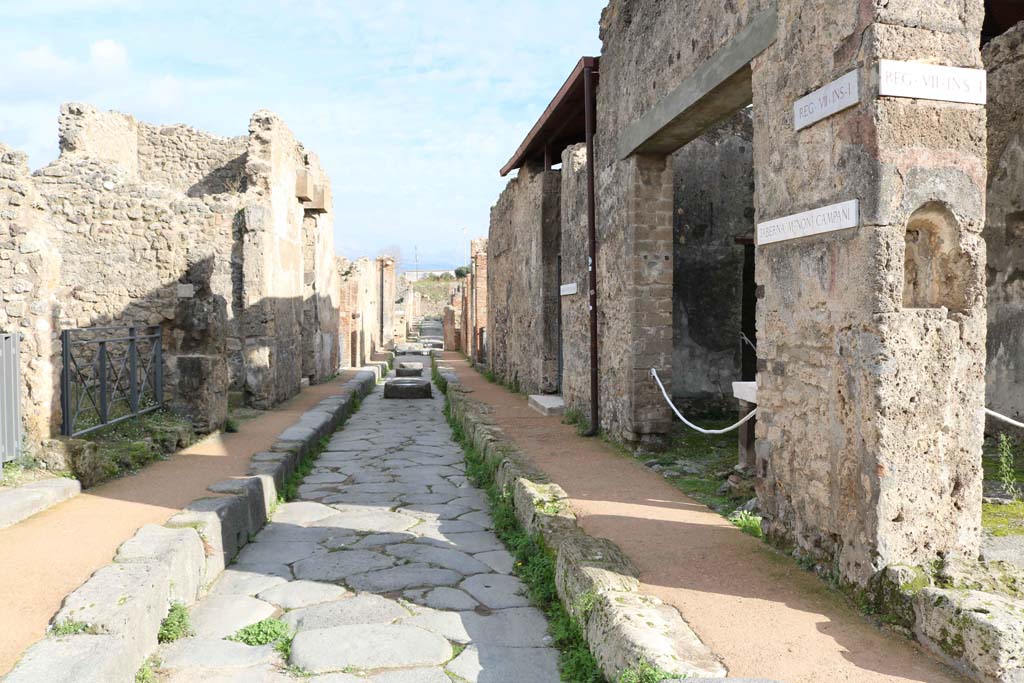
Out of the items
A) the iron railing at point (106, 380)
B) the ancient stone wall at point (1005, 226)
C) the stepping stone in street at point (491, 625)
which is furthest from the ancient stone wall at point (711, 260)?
the iron railing at point (106, 380)

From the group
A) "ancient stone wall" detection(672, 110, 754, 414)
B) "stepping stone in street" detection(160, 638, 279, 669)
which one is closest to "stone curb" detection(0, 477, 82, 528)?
"stepping stone in street" detection(160, 638, 279, 669)

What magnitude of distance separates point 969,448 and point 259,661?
2922 millimetres

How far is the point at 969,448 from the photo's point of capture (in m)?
3.11

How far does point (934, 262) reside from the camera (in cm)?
317

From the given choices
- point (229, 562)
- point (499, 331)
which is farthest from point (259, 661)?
point (499, 331)

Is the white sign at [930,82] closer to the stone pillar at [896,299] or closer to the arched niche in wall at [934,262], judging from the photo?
the stone pillar at [896,299]

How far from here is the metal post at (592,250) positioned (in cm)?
743

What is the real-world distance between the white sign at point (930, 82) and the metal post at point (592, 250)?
4474 mm

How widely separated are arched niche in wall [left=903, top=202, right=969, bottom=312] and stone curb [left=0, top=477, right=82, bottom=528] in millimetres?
4623

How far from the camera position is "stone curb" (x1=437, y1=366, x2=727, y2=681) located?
248 cm

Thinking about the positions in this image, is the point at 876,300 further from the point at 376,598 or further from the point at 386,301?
the point at 386,301

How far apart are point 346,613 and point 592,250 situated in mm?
4732

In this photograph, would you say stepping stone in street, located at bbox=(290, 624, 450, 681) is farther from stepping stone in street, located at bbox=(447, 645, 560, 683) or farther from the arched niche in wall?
the arched niche in wall

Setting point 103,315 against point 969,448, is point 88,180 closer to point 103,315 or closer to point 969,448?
point 103,315
